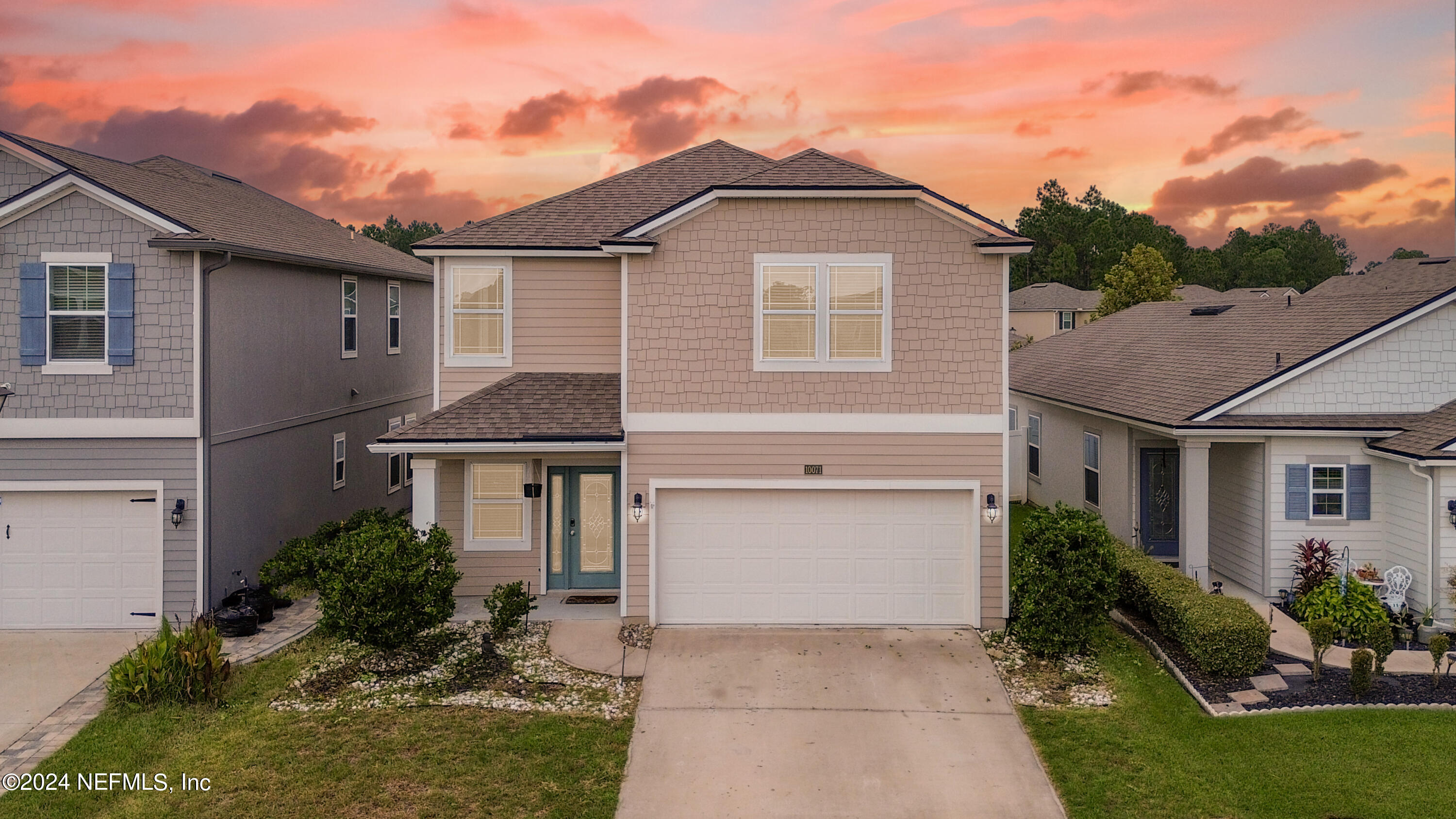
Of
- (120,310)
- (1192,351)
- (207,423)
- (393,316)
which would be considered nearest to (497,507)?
(207,423)

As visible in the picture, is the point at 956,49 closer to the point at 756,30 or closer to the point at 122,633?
the point at 756,30

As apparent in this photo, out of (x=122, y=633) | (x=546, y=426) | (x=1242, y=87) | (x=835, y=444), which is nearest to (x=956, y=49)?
(x=1242, y=87)

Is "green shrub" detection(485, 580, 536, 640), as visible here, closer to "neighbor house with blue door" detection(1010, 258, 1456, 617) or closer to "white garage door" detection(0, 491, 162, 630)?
"white garage door" detection(0, 491, 162, 630)

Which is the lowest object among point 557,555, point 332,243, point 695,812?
point 695,812

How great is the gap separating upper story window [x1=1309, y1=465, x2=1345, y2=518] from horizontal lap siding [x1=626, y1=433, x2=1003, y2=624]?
16.5 feet

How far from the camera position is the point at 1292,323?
14883 millimetres

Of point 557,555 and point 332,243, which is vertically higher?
point 332,243

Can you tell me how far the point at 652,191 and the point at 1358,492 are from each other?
12.4m

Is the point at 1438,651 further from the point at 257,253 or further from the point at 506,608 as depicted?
the point at 257,253

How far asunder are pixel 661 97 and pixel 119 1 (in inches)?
498

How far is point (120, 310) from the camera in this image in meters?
12.1

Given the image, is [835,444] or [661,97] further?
[661,97]

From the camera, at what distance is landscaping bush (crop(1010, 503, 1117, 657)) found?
1064 cm

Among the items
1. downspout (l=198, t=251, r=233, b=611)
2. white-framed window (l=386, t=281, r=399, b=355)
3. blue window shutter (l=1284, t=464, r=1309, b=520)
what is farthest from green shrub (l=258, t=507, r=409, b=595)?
blue window shutter (l=1284, t=464, r=1309, b=520)
